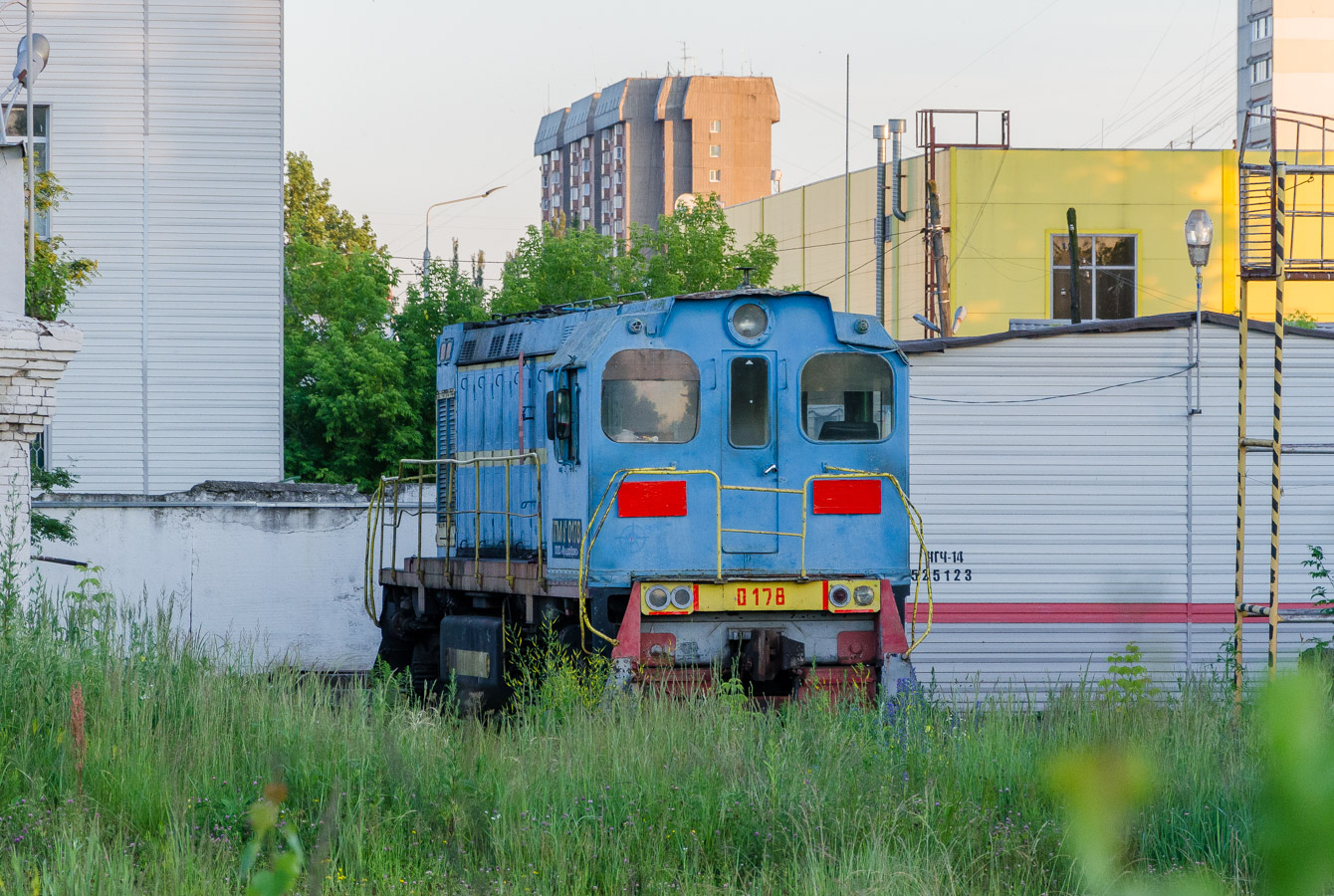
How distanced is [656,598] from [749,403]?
1842 mm

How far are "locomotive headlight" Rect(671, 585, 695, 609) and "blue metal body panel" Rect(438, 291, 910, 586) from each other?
0.58ft

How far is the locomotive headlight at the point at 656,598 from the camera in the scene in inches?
412

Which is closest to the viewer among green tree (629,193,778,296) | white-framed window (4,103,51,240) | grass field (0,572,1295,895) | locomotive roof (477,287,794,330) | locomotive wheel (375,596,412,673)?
grass field (0,572,1295,895)

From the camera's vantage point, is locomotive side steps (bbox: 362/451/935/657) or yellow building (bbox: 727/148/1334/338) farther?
yellow building (bbox: 727/148/1334/338)

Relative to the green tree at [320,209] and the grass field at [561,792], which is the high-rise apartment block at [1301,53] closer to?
the green tree at [320,209]

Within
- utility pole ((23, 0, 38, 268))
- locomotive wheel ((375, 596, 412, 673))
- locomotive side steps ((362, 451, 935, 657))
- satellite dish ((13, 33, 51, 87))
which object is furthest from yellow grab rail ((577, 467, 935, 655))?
satellite dish ((13, 33, 51, 87))

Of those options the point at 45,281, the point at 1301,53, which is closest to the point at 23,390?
the point at 45,281

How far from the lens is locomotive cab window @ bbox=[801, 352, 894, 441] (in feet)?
37.6

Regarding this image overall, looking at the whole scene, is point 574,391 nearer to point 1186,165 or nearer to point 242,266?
point 242,266

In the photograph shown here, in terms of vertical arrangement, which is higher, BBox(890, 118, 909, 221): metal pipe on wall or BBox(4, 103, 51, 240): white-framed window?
BBox(890, 118, 909, 221): metal pipe on wall

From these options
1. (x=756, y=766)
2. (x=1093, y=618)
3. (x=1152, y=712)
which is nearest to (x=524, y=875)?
(x=756, y=766)

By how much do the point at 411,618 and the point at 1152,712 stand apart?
24.7 feet

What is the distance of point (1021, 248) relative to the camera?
36.3 metres

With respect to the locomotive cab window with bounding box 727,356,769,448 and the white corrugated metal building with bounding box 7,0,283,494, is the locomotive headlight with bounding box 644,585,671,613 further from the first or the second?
the white corrugated metal building with bounding box 7,0,283,494
